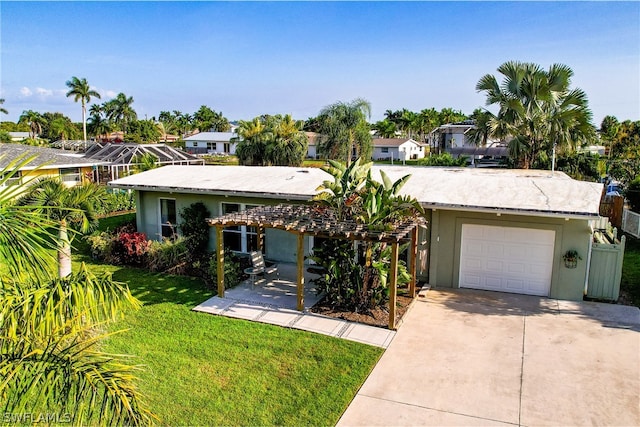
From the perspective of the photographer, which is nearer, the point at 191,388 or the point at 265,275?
the point at 191,388

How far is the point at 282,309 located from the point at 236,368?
9.30 ft

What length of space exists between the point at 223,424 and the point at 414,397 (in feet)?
9.76

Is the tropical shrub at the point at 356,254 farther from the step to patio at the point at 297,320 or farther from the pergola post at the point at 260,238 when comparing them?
the pergola post at the point at 260,238

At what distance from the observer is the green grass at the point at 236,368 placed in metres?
7.12

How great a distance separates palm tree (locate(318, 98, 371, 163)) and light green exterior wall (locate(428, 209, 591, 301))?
33.7 metres

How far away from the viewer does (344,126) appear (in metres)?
45.7

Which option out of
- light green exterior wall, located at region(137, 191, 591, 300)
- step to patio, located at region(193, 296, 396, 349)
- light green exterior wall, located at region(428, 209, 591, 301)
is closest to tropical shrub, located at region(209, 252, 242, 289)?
step to patio, located at region(193, 296, 396, 349)

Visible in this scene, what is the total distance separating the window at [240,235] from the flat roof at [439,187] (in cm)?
70

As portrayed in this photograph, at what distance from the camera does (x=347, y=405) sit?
7.34 m

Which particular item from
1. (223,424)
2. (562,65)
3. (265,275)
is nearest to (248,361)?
(223,424)

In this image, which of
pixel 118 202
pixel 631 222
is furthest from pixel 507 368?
pixel 118 202

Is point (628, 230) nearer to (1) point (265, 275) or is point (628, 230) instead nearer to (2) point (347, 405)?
(1) point (265, 275)

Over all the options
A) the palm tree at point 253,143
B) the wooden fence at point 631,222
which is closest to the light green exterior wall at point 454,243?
the wooden fence at point 631,222

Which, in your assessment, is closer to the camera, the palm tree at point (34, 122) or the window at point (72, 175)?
the window at point (72, 175)
